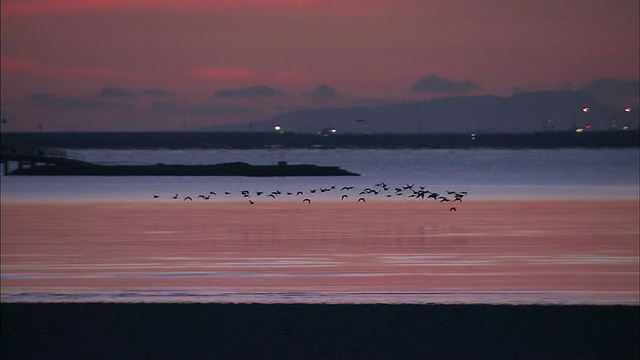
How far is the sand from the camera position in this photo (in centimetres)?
1311

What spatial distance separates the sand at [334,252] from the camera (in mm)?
13109

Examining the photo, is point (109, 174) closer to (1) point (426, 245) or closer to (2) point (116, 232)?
(2) point (116, 232)

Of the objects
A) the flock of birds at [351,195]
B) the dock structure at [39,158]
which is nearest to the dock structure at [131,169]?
the dock structure at [39,158]

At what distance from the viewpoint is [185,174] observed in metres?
69.1
